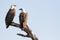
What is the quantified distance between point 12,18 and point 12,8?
117 cm

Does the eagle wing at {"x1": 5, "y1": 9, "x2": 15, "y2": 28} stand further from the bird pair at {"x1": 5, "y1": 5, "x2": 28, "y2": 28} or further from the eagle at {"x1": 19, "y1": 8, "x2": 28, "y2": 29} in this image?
the eagle at {"x1": 19, "y1": 8, "x2": 28, "y2": 29}

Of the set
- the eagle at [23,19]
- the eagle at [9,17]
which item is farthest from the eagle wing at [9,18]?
the eagle at [23,19]

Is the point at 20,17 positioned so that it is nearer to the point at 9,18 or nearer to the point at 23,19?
the point at 23,19

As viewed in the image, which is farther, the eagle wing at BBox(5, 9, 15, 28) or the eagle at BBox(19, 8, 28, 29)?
the eagle wing at BBox(5, 9, 15, 28)

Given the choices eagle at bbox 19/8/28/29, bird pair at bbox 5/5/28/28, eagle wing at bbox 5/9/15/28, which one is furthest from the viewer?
eagle wing at bbox 5/9/15/28

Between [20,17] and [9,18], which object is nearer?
[20,17]

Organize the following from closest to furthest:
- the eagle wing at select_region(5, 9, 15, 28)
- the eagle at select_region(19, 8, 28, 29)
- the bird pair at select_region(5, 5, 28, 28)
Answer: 1. the eagle at select_region(19, 8, 28, 29)
2. the bird pair at select_region(5, 5, 28, 28)
3. the eagle wing at select_region(5, 9, 15, 28)

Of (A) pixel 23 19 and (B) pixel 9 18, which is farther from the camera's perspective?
(B) pixel 9 18

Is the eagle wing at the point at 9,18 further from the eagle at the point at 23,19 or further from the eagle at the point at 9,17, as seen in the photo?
the eagle at the point at 23,19

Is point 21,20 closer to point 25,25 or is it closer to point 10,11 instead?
point 25,25

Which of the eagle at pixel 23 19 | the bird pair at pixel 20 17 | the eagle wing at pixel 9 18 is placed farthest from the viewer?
the eagle wing at pixel 9 18

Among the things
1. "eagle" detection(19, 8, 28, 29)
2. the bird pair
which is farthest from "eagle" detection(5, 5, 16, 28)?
"eagle" detection(19, 8, 28, 29)

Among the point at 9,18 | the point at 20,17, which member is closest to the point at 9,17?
the point at 9,18

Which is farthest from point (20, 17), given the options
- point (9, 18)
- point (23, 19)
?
point (9, 18)
